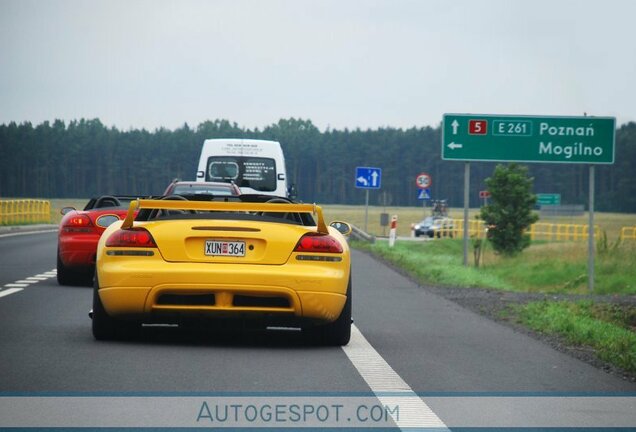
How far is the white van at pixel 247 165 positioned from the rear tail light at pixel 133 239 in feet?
72.4

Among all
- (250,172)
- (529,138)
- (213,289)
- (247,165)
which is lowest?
(213,289)

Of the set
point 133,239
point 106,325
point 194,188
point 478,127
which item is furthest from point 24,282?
point 478,127

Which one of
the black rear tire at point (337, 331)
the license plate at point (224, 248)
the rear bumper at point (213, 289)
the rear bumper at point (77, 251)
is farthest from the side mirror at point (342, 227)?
the rear bumper at point (77, 251)

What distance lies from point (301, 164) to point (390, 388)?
188m

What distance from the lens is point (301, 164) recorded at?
195125 mm

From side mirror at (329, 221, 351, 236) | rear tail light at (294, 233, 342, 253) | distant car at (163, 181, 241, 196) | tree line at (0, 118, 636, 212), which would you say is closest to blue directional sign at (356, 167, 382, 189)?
distant car at (163, 181, 241, 196)

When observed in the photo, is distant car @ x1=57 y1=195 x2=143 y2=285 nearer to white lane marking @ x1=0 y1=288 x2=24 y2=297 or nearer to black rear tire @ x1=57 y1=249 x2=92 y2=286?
black rear tire @ x1=57 y1=249 x2=92 y2=286

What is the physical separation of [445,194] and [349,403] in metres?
179

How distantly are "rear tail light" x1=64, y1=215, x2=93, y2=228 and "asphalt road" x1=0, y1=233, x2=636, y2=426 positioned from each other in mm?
3743

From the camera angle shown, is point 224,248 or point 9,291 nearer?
point 224,248

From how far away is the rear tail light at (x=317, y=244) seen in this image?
391 inches

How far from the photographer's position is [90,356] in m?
9.02

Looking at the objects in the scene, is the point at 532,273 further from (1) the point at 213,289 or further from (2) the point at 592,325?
(1) the point at 213,289

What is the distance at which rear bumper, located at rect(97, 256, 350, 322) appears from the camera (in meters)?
9.64
